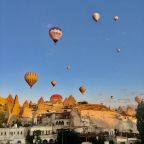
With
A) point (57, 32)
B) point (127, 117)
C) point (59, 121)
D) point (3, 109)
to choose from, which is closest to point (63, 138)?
point (59, 121)

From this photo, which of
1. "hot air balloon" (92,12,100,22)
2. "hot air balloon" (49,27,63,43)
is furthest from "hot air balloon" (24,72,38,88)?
"hot air balloon" (92,12,100,22)

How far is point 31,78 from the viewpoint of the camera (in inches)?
2569

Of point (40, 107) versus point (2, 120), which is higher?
point (40, 107)

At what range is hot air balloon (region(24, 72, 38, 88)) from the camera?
213ft

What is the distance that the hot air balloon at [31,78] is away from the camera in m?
65.0

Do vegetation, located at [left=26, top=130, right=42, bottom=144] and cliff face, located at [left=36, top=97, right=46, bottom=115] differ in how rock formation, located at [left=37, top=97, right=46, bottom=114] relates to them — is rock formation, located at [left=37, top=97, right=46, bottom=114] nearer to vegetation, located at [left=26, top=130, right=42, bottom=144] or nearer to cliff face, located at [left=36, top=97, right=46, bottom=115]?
cliff face, located at [left=36, top=97, right=46, bottom=115]

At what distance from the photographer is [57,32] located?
2093 inches

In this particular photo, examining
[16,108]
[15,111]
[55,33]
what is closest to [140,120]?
[55,33]

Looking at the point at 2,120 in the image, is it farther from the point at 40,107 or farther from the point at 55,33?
the point at 55,33

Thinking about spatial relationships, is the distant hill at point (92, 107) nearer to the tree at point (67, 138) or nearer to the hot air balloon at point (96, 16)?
the tree at point (67, 138)

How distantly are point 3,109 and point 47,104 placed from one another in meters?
16.1

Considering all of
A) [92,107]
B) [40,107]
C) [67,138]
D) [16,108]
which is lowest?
[67,138]

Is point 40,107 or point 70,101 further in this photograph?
point 70,101

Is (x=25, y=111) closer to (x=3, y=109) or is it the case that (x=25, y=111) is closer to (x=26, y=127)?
(x=3, y=109)
